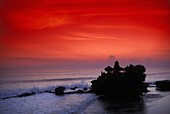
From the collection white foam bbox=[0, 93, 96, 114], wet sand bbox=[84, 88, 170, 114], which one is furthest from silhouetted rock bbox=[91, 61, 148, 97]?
wet sand bbox=[84, 88, 170, 114]

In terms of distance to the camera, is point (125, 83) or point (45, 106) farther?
point (125, 83)

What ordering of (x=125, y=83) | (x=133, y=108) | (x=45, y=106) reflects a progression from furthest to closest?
1. (x=125, y=83)
2. (x=45, y=106)
3. (x=133, y=108)

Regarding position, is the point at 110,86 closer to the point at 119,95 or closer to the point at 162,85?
the point at 119,95

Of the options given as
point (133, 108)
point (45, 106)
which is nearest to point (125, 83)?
point (133, 108)

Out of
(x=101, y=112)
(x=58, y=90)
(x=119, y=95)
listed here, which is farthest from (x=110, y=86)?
(x=101, y=112)

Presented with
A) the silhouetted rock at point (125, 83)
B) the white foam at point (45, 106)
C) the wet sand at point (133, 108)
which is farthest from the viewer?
the silhouetted rock at point (125, 83)

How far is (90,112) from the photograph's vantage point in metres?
21.5

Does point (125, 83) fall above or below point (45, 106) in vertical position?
above

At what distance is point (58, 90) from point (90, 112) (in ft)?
66.4

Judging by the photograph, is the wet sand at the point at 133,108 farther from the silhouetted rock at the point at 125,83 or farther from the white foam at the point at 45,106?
the silhouetted rock at the point at 125,83

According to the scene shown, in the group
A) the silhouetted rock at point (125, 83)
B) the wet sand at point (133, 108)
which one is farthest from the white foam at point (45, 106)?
the silhouetted rock at point (125, 83)

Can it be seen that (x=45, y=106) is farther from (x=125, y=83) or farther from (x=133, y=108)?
(x=125, y=83)

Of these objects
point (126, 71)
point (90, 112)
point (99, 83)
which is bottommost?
point (90, 112)

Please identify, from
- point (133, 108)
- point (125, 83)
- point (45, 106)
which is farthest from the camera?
point (125, 83)
